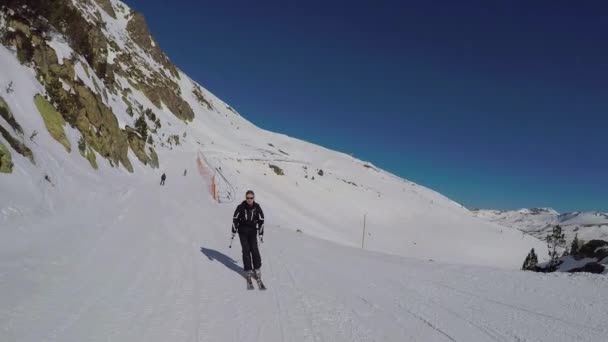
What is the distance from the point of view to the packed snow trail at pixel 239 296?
5375 millimetres

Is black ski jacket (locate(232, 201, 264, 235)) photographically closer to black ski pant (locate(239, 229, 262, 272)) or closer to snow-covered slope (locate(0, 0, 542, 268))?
black ski pant (locate(239, 229, 262, 272))

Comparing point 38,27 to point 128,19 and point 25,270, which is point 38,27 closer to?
point 25,270

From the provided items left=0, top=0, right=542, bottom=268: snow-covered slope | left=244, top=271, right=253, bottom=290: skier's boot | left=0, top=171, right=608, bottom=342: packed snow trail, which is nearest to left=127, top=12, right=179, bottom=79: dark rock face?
left=0, top=0, right=542, bottom=268: snow-covered slope

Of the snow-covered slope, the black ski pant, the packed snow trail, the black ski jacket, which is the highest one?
the snow-covered slope

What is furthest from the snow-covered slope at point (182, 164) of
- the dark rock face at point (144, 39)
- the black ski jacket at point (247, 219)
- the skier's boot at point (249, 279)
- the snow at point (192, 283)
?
the skier's boot at point (249, 279)

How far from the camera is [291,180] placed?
63.6 m

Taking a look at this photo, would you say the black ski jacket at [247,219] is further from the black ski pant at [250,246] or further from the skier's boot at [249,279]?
the skier's boot at [249,279]

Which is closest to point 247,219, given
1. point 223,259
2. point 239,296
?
point 239,296

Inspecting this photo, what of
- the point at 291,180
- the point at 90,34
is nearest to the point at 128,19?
the point at 291,180

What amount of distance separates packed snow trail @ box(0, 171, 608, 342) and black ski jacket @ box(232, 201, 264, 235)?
1.12 m

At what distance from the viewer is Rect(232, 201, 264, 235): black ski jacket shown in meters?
8.97

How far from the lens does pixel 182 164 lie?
146 ft

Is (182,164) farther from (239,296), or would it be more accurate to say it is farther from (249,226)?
(239,296)

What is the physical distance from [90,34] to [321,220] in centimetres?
3157
